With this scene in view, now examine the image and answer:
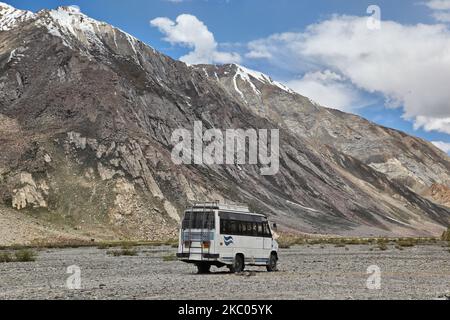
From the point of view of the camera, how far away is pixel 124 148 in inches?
4018

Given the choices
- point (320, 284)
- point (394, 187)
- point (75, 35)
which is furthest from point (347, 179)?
point (320, 284)

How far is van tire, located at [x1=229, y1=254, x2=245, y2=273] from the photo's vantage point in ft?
99.0

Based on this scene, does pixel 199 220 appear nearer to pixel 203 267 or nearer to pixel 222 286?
pixel 203 267

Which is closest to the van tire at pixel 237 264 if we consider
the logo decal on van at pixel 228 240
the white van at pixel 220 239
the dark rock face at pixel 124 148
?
the white van at pixel 220 239

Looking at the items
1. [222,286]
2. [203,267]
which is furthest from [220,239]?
[222,286]

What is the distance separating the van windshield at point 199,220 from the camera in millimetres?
29547

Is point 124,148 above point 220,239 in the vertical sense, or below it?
above

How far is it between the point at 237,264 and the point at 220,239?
1.86 metres

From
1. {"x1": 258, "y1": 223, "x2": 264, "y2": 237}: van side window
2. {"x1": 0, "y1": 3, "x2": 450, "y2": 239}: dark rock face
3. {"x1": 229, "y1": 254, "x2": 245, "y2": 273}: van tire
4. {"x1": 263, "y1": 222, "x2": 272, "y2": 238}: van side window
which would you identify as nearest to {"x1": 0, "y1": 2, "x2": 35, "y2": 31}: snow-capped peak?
{"x1": 0, "y1": 3, "x2": 450, "y2": 239}: dark rock face

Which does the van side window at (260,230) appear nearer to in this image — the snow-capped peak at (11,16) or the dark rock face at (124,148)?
the dark rock face at (124,148)

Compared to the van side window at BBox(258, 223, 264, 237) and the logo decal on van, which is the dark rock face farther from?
the logo decal on van

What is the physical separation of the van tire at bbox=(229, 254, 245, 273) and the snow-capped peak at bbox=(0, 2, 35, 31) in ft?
393

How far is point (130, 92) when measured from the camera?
121m
